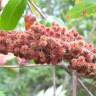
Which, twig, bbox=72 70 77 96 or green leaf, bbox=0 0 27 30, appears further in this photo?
green leaf, bbox=0 0 27 30

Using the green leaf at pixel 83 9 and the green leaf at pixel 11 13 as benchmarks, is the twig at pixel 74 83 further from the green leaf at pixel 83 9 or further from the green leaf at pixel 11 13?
the green leaf at pixel 83 9

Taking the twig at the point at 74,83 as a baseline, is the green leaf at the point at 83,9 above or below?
above

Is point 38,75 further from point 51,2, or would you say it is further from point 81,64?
point 81,64

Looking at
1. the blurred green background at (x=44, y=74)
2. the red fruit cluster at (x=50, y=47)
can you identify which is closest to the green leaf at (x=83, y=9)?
the red fruit cluster at (x=50, y=47)

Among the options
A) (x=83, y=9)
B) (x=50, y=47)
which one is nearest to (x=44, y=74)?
(x=83, y=9)

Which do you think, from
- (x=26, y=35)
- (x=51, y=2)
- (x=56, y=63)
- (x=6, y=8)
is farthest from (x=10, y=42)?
(x=51, y=2)

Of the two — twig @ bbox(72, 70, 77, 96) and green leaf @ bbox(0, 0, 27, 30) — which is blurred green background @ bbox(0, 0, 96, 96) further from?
twig @ bbox(72, 70, 77, 96)

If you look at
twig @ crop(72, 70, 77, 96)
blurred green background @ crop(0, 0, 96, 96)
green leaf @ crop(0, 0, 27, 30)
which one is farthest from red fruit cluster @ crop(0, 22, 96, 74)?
blurred green background @ crop(0, 0, 96, 96)
